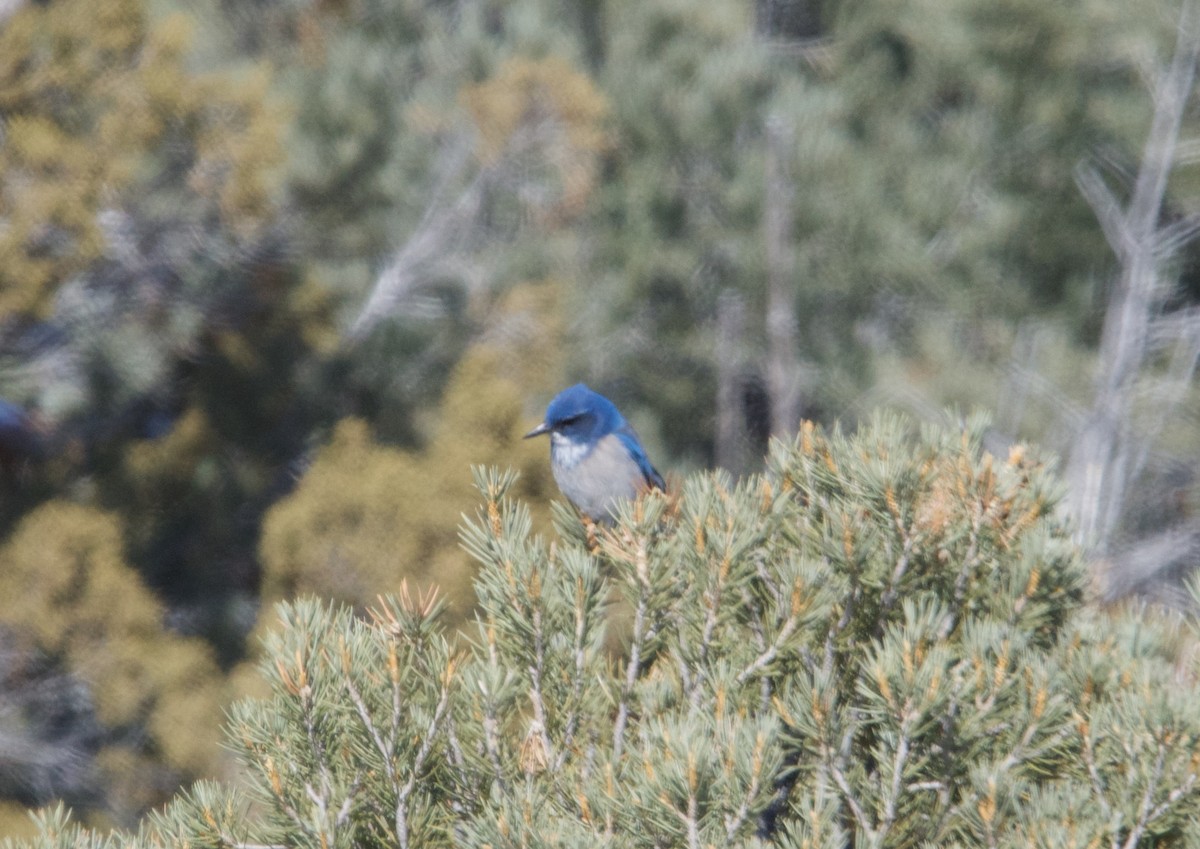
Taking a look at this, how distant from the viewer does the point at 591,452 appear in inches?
169

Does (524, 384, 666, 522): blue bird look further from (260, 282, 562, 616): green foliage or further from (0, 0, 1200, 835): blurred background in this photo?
(260, 282, 562, 616): green foliage

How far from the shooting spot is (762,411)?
→ 49.6ft

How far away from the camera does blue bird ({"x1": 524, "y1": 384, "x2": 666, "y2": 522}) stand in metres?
4.11

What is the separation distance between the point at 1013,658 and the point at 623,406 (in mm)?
11659

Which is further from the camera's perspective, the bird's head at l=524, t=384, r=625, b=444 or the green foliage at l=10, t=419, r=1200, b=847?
the bird's head at l=524, t=384, r=625, b=444

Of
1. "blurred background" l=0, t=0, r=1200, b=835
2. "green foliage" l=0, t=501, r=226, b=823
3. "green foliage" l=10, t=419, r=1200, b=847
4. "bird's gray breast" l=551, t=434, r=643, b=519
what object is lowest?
"green foliage" l=10, t=419, r=1200, b=847

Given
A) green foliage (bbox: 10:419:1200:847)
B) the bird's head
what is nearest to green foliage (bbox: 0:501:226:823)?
the bird's head

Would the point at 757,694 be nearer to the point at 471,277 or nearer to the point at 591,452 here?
the point at 591,452

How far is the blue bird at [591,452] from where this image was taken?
4.11m

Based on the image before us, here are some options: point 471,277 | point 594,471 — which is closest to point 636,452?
point 594,471

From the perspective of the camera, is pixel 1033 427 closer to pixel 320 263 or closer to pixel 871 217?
pixel 871 217

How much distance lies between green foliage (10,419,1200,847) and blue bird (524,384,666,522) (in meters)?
1.69

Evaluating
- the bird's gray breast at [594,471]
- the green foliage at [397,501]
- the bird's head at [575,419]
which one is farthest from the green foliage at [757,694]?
the green foliage at [397,501]

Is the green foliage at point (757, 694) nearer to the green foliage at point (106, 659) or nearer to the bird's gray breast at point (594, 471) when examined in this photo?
the bird's gray breast at point (594, 471)
